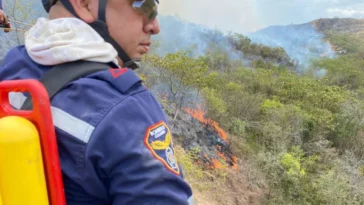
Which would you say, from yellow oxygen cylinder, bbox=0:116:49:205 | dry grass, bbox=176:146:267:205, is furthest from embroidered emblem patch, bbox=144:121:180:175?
dry grass, bbox=176:146:267:205

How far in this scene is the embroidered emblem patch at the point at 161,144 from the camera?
639 mm

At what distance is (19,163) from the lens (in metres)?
0.59

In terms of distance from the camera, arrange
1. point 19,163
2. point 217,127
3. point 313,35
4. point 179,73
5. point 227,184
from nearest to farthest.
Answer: point 19,163 < point 227,184 < point 179,73 < point 217,127 < point 313,35

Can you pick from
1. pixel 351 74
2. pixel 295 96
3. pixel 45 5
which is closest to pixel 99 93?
pixel 45 5

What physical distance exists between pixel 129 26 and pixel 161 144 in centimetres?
30

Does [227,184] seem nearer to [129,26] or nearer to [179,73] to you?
[179,73]

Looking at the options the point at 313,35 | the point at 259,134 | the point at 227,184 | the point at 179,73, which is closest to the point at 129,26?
the point at 227,184

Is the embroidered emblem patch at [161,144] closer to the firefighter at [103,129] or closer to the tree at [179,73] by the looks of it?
the firefighter at [103,129]

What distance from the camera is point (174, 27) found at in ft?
104

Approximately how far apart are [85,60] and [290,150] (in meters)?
13.5

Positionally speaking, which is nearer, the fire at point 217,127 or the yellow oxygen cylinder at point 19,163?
the yellow oxygen cylinder at point 19,163

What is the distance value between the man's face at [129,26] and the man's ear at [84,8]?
33 mm

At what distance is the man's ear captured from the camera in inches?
30.5

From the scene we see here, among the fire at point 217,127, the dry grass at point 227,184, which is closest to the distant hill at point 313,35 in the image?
the fire at point 217,127
